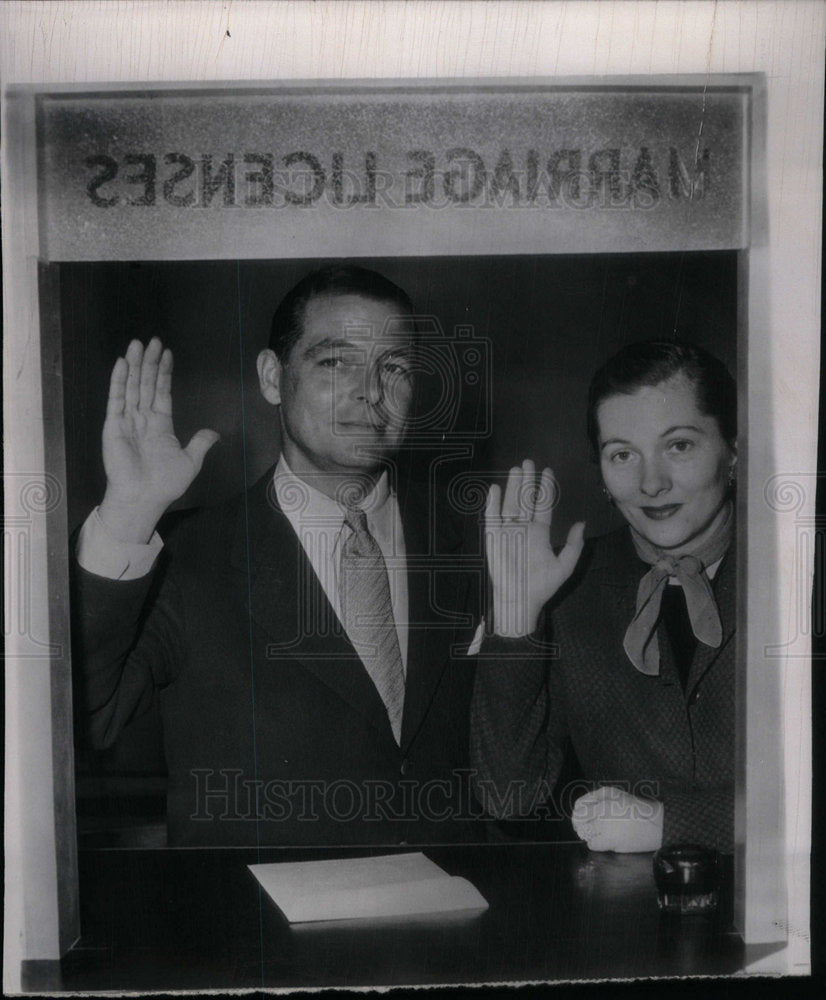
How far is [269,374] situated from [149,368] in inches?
6.6

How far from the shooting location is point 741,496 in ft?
5.64

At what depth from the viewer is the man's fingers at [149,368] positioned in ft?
5.49

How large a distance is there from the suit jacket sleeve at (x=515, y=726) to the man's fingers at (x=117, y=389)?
621 millimetres

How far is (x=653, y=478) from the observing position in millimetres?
1705

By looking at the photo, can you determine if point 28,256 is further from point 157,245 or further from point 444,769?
point 444,769

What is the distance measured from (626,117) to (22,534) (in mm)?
1046

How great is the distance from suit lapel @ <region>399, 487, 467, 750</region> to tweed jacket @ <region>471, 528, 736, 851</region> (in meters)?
0.07

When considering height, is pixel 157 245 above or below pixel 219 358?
above

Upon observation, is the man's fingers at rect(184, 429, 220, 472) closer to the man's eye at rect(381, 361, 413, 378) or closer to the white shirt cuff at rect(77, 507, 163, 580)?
the white shirt cuff at rect(77, 507, 163, 580)

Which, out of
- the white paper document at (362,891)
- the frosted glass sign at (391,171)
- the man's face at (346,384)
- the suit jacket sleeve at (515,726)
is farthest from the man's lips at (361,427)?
the white paper document at (362,891)

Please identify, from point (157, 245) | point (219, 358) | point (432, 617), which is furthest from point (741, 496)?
point (157, 245)

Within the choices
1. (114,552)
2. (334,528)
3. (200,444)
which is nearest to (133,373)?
(200,444)

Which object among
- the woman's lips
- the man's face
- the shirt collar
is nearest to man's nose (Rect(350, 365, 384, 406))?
the man's face

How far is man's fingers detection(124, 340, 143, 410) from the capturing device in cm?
167
